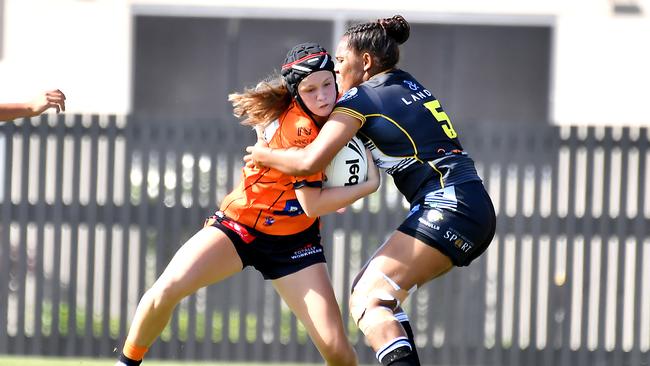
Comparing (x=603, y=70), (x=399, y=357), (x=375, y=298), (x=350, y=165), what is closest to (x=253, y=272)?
(x=350, y=165)

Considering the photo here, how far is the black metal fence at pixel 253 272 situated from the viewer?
28.0 feet

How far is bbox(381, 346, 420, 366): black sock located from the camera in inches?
209

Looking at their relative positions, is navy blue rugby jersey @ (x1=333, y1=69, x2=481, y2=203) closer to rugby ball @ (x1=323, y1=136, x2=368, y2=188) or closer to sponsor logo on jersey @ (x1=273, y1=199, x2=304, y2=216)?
rugby ball @ (x1=323, y1=136, x2=368, y2=188)

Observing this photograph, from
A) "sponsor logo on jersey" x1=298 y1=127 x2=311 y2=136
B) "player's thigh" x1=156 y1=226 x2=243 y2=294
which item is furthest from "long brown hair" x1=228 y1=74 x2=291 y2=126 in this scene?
"player's thigh" x1=156 y1=226 x2=243 y2=294

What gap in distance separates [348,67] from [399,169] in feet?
1.84

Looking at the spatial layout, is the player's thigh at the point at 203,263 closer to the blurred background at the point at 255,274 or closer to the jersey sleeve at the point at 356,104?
the jersey sleeve at the point at 356,104

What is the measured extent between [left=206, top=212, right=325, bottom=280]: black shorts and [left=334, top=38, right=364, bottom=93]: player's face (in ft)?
2.64

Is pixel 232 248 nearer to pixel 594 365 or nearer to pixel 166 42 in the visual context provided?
pixel 594 365

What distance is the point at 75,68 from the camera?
10.6 metres

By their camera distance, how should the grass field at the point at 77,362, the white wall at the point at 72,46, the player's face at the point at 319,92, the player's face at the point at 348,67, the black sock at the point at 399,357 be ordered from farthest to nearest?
the white wall at the point at 72,46
the grass field at the point at 77,362
the player's face at the point at 348,67
the player's face at the point at 319,92
the black sock at the point at 399,357

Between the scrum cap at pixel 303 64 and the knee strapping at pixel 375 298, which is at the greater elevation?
the scrum cap at pixel 303 64

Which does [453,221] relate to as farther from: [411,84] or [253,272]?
[253,272]

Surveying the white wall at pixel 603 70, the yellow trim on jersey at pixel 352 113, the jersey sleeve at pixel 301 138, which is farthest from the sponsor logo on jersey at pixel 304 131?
the white wall at pixel 603 70

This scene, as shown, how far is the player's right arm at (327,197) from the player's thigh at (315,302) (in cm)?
44
